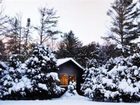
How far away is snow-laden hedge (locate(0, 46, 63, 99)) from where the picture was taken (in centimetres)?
2712

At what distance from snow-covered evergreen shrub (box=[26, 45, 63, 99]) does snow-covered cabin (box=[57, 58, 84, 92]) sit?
5.42 metres

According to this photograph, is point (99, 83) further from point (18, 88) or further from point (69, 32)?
point (69, 32)

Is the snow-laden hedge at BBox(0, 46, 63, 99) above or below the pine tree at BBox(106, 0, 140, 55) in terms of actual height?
below

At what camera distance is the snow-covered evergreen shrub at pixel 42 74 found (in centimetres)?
2777

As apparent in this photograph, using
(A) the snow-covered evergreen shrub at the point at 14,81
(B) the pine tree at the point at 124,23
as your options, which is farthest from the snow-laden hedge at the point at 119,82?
(B) the pine tree at the point at 124,23

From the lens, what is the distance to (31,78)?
92.6 feet

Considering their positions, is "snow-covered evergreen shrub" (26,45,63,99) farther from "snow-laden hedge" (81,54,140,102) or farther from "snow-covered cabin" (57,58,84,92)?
"snow-covered cabin" (57,58,84,92)

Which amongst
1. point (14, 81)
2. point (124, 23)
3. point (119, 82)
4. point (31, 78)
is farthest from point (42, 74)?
point (124, 23)

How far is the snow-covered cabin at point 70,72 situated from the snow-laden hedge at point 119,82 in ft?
20.4

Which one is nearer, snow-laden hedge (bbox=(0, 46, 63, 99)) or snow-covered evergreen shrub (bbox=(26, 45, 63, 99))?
snow-laden hedge (bbox=(0, 46, 63, 99))

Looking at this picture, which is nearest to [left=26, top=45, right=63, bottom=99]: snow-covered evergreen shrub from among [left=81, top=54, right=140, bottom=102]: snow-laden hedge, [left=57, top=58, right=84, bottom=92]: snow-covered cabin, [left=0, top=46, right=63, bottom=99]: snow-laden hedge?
[left=0, top=46, right=63, bottom=99]: snow-laden hedge

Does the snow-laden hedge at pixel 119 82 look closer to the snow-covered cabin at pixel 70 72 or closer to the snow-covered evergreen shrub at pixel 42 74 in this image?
the snow-covered evergreen shrub at pixel 42 74

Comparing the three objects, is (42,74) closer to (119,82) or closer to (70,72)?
(119,82)

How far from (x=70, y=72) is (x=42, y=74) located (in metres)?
7.71
